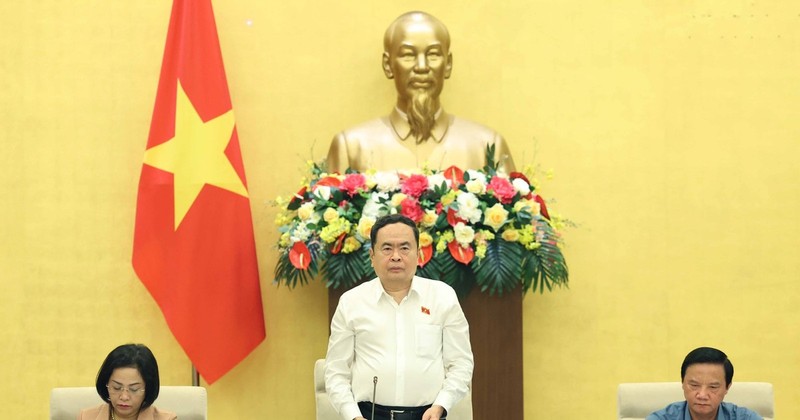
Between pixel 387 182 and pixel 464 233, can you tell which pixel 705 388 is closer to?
pixel 464 233

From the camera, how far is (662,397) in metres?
4.01

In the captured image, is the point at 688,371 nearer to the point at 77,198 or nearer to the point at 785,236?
the point at 785,236

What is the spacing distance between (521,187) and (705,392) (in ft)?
5.70

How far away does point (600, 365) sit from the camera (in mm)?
5969

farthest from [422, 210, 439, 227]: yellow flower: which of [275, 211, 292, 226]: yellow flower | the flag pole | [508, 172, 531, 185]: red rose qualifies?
the flag pole

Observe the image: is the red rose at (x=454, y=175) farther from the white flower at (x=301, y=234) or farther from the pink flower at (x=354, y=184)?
the white flower at (x=301, y=234)

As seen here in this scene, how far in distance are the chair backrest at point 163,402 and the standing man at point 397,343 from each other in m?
0.46

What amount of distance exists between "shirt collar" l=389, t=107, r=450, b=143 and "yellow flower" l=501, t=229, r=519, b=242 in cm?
70

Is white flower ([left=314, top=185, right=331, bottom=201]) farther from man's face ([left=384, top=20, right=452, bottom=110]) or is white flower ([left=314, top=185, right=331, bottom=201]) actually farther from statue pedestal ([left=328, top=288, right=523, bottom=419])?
man's face ([left=384, top=20, right=452, bottom=110])

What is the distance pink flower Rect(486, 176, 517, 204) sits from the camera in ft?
16.8

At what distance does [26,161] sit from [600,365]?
2983 millimetres

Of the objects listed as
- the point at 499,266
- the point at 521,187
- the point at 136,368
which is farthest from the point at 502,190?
the point at 136,368

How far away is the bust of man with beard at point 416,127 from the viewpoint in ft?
18.1

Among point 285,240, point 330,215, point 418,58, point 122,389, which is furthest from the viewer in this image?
point 418,58
